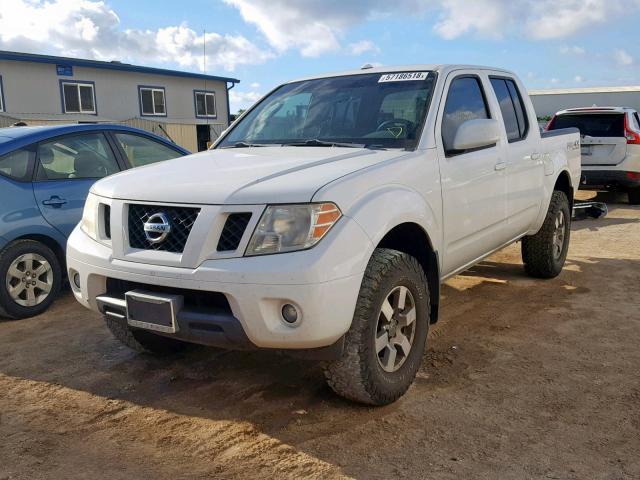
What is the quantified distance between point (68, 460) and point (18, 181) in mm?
2882

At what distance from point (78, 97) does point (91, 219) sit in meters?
18.9

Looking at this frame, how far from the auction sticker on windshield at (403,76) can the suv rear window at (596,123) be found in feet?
24.7

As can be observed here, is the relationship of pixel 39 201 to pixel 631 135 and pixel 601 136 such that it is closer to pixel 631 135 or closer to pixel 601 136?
pixel 601 136

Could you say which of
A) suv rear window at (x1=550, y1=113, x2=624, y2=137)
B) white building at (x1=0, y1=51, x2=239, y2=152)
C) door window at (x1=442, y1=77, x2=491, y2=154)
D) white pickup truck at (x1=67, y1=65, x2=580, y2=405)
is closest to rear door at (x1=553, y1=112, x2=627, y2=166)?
suv rear window at (x1=550, y1=113, x2=624, y2=137)

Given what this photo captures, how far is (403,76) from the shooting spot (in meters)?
Result: 3.97

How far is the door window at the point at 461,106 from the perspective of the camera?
3.73 meters

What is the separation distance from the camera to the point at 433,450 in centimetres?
273

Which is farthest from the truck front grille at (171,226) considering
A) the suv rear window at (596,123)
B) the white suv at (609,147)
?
the suv rear window at (596,123)

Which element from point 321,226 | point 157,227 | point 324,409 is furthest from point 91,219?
point 324,409

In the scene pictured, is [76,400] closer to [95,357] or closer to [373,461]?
[95,357]

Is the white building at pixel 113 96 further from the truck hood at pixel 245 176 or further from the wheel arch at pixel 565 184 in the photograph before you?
the truck hood at pixel 245 176

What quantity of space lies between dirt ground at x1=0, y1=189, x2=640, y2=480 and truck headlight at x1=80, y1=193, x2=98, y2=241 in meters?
0.94

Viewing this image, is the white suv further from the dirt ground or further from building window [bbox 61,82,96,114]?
building window [bbox 61,82,96,114]

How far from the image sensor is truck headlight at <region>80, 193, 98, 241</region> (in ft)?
10.7
